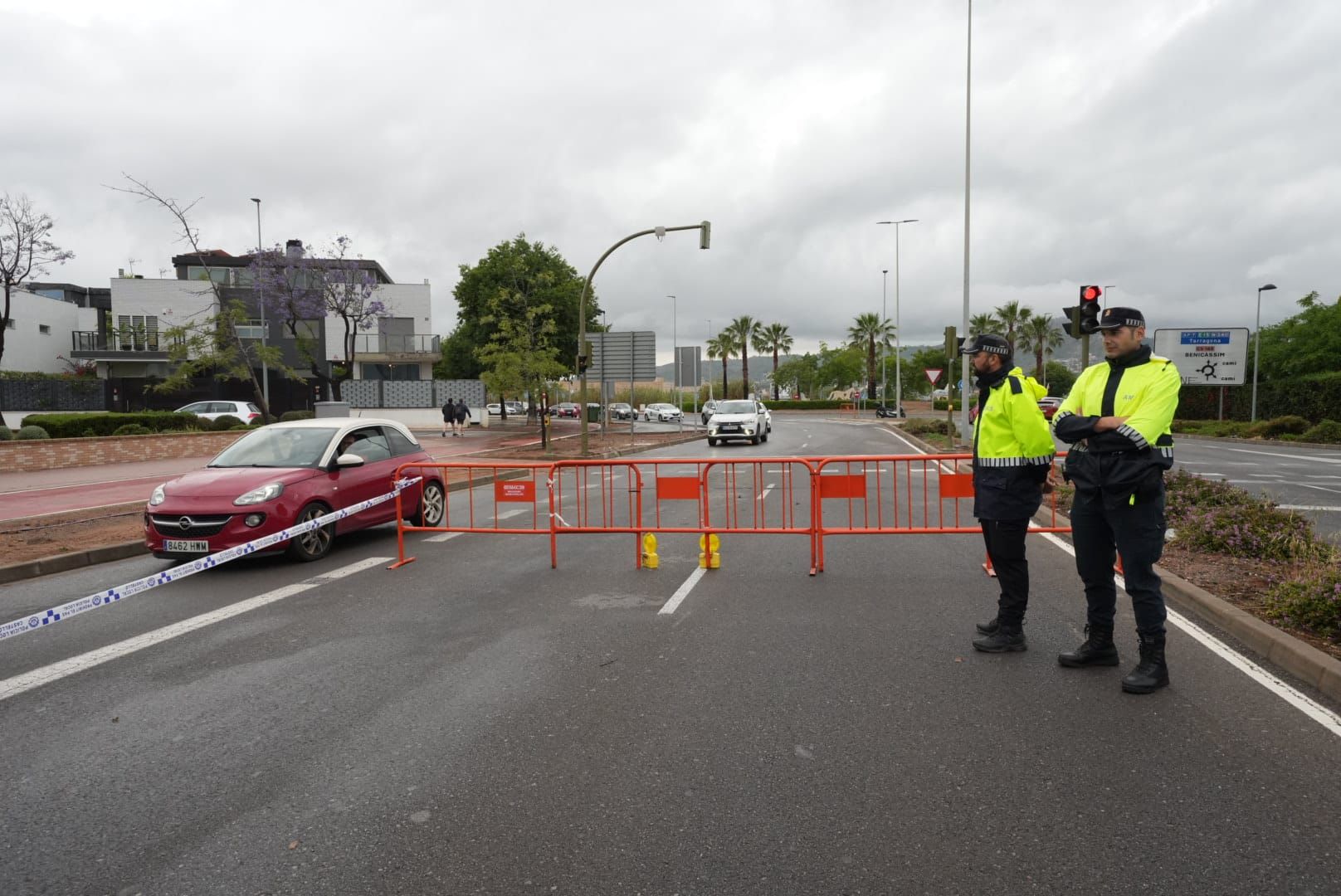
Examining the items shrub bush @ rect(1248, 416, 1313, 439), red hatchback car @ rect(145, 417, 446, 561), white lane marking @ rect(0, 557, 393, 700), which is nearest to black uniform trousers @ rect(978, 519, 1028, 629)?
white lane marking @ rect(0, 557, 393, 700)

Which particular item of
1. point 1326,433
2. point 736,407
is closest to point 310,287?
point 736,407

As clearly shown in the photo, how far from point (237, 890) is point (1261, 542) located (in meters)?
7.86

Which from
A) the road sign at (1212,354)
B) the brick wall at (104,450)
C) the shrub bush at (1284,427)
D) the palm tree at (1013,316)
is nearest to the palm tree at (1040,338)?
the palm tree at (1013,316)

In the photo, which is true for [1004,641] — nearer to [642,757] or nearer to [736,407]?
[642,757]

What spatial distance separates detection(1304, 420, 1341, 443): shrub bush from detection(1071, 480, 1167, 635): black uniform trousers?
31.1 m

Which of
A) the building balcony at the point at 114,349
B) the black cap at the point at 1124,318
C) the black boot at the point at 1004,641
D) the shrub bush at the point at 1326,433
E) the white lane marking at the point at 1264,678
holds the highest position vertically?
the building balcony at the point at 114,349

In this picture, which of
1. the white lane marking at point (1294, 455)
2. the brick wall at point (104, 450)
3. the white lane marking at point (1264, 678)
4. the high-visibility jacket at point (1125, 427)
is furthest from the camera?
the white lane marking at point (1294, 455)

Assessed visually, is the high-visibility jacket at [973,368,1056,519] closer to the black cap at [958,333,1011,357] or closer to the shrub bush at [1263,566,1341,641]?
the black cap at [958,333,1011,357]

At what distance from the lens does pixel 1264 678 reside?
4609mm

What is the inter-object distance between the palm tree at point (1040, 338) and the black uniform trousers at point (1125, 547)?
82847 millimetres

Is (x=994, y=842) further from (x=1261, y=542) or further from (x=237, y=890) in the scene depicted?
(x=1261, y=542)

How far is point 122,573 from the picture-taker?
A: 8258 millimetres

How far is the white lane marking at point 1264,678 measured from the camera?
4.03 meters

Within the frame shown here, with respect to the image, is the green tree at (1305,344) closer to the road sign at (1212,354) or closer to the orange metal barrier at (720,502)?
the road sign at (1212,354)
